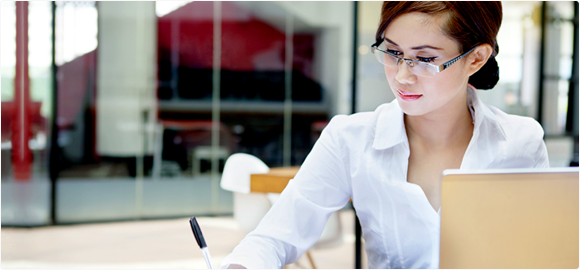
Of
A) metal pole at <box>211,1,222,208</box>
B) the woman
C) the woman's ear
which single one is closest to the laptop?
the woman

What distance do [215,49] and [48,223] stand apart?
2.31 m

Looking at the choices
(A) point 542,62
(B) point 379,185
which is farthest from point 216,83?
(B) point 379,185

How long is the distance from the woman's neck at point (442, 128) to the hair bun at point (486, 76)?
7cm

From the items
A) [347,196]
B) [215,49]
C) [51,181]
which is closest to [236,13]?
[215,49]

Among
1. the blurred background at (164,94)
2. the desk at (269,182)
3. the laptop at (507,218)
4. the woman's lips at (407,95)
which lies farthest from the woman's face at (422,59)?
the blurred background at (164,94)

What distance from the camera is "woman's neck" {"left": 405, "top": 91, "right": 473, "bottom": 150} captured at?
1106 millimetres

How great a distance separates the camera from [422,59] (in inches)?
37.2

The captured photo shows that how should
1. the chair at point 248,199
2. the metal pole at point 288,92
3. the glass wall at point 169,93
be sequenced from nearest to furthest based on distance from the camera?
the chair at point 248,199, the glass wall at point 169,93, the metal pole at point 288,92

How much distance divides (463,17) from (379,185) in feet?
1.27

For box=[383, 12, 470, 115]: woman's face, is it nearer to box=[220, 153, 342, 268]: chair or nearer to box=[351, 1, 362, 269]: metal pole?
box=[220, 153, 342, 268]: chair

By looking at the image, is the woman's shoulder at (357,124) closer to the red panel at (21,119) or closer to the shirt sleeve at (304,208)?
the shirt sleeve at (304,208)

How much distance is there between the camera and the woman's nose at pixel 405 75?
95cm

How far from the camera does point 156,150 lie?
468cm

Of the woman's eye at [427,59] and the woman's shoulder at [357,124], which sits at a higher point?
the woman's eye at [427,59]
